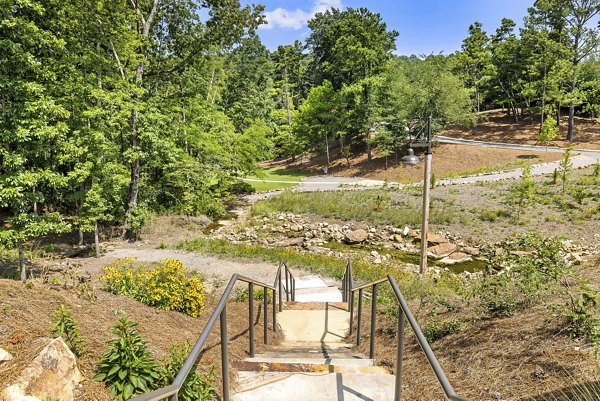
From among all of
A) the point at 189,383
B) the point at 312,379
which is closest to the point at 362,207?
the point at 312,379

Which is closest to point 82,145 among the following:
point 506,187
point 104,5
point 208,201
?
point 104,5

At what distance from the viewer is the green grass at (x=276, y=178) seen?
31.8 meters

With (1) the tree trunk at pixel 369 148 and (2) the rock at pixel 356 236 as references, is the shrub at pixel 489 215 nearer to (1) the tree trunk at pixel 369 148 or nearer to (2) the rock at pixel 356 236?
(2) the rock at pixel 356 236

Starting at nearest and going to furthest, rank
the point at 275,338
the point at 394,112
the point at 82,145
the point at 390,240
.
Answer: the point at 275,338, the point at 82,145, the point at 390,240, the point at 394,112

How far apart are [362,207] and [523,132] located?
97.2 feet

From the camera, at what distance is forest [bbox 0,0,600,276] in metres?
9.24

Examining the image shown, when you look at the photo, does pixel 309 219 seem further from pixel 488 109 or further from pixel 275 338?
pixel 488 109

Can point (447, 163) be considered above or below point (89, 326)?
above

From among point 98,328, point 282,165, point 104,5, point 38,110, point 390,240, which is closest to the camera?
point 98,328

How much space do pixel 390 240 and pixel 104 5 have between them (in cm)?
1658

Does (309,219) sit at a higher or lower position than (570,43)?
lower

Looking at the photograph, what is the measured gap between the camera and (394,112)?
37.3 metres

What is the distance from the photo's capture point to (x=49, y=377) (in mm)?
2891

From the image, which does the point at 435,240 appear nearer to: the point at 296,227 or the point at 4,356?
the point at 296,227
